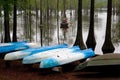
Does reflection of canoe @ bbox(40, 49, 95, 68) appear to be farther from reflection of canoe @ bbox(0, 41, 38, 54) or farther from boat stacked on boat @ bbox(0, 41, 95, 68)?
reflection of canoe @ bbox(0, 41, 38, 54)

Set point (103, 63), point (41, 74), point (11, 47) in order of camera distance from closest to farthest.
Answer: point (103, 63), point (41, 74), point (11, 47)

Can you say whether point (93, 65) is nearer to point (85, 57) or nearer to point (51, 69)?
point (51, 69)

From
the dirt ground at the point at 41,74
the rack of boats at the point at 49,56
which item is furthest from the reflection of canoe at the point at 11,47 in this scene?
the dirt ground at the point at 41,74

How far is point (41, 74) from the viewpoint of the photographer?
1283 cm

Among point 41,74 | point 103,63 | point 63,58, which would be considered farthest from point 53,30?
point 103,63

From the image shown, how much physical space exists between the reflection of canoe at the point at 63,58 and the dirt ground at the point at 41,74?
1.18ft

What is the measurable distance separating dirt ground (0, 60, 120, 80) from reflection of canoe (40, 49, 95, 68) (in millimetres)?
358

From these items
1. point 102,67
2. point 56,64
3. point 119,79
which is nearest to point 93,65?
point 102,67

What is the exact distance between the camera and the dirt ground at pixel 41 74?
10273 millimetres

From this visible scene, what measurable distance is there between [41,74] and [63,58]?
116 cm

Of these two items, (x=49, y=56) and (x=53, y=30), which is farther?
(x=53, y=30)

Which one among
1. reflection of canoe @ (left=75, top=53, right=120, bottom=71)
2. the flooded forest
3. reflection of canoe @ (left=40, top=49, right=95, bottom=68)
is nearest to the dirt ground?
reflection of canoe @ (left=75, top=53, right=120, bottom=71)

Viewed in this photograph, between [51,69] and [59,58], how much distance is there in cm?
66

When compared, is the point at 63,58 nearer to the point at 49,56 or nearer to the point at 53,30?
the point at 49,56
